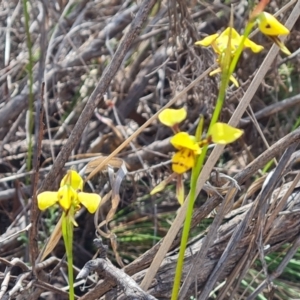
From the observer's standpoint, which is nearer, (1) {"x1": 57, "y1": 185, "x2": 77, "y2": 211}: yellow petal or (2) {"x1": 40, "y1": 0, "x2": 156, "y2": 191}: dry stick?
(1) {"x1": 57, "y1": 185, "x2": 77, "y2": 211}: yellow petal

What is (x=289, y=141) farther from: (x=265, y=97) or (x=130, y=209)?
(x=265, y=97)

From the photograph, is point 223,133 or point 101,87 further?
point 101,87

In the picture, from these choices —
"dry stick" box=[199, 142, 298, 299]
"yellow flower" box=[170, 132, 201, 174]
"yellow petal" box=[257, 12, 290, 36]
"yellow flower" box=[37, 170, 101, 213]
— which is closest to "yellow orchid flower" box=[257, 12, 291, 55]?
"yellow petal" box=[257, 12, 290, 36]

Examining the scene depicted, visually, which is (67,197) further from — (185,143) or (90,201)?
(185,143)

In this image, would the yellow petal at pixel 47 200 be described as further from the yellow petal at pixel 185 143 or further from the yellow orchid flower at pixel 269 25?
the yellow orchid flower at pixel 269 25

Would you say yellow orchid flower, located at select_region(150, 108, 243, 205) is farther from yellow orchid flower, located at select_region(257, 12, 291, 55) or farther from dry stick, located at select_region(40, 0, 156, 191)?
dry stick, located at select_region(40, 0, 156, 191)

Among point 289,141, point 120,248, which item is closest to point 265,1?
point 289,141

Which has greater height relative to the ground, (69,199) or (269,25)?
(269,25)

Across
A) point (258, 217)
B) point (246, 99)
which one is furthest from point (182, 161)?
point (258, 217)

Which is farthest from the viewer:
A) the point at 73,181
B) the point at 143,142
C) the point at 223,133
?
the point at 143,142
